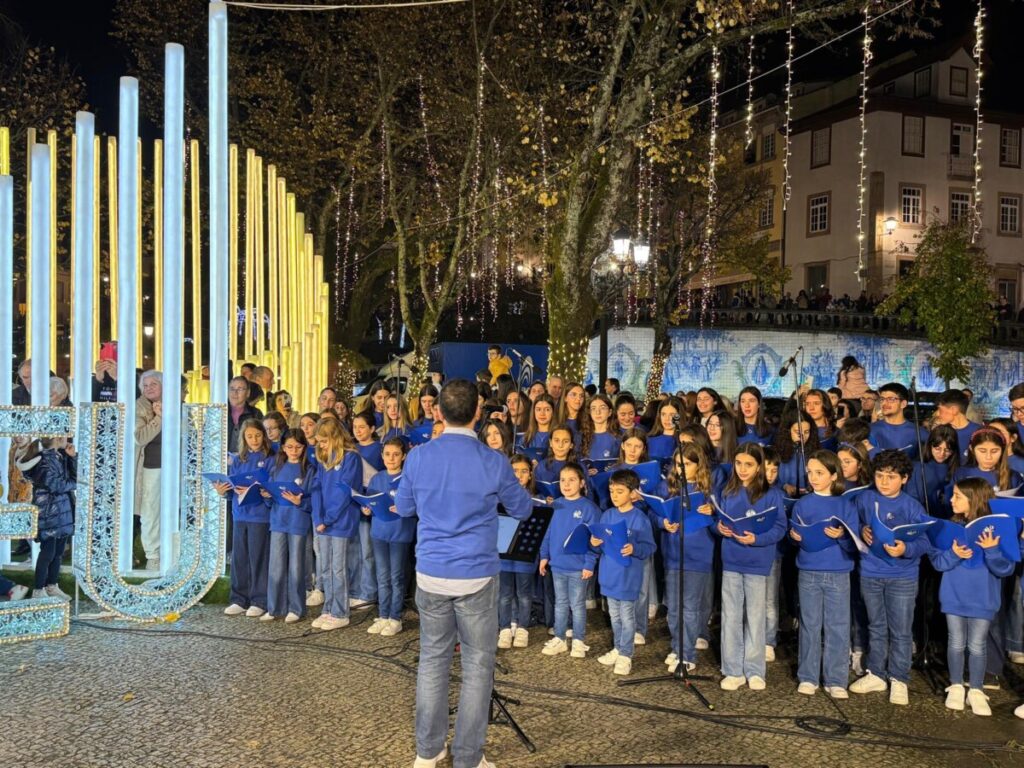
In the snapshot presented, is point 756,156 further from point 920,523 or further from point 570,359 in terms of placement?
point 920,523

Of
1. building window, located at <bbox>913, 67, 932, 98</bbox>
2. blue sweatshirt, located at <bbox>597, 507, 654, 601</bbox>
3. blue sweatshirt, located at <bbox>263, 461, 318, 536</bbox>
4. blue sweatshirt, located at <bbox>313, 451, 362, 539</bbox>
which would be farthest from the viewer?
building window, located at <bbox>913, 67, 932, 98</bbox>

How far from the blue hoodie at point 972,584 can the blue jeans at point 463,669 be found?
3163mm

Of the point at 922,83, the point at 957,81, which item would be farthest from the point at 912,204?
the point at 957,81

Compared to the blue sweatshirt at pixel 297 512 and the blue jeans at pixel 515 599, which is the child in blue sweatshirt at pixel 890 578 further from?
the blue sweatshirt at pixel 297 512

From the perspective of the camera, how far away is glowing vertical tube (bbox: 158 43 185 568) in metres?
8.22

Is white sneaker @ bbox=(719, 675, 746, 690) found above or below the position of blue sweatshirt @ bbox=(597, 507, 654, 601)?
below

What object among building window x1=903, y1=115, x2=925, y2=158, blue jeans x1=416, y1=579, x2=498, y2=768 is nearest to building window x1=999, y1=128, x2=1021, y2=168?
building window x1=903, y1=115, x2=925, y2=158

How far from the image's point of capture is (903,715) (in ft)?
19.8

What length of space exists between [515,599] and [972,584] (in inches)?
132

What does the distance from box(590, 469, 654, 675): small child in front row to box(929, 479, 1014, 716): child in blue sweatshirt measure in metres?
1.96

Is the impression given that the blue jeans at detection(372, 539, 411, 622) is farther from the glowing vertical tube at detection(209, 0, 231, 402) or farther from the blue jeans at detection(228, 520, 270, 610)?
the glowing vertical tube at detection(209, 0, 231, 402)

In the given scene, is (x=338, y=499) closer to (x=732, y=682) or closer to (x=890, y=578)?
(x=732, y=682)

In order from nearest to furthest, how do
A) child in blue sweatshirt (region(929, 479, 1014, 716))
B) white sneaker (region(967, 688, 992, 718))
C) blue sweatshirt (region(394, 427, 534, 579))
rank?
1. blue sweatshirt (region(394, 427, 534, 579))
2. white sneaker (region(967, 688, 992, 718))
3. child in blue sweatshirt (region(929, 479, 1014, 716))

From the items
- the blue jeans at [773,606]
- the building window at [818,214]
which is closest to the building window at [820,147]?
the building window at [818,214]
